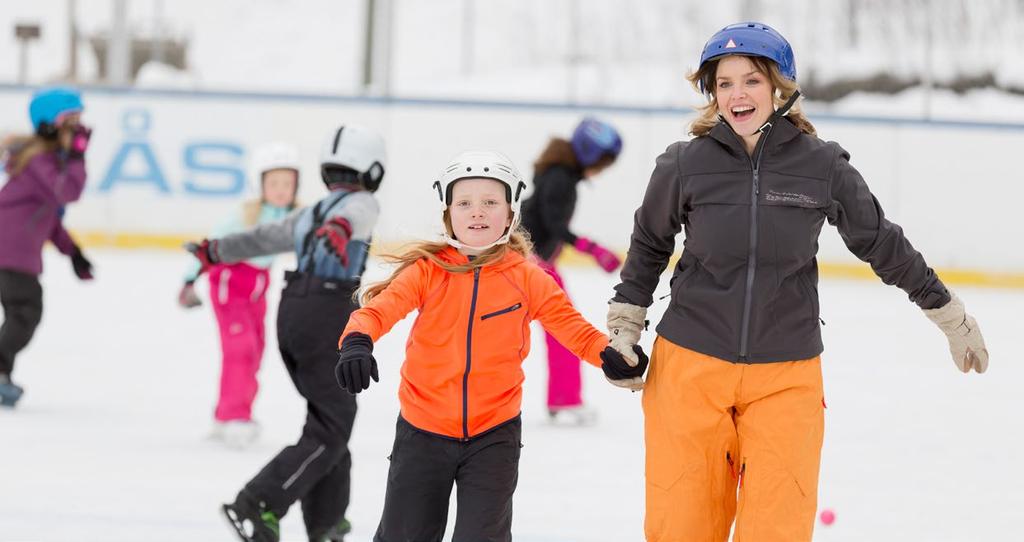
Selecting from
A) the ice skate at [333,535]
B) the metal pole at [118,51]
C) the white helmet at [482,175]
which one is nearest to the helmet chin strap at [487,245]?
the white helmet at [482,175]

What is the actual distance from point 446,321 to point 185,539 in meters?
1.59

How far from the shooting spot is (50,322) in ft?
33.0

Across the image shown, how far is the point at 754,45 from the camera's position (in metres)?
3.40

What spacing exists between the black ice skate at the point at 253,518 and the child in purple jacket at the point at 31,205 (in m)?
3.17

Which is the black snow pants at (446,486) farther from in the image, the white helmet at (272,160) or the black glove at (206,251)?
the white helmet at (272,160)

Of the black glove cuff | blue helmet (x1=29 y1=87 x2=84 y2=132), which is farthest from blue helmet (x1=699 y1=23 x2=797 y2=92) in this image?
blue helmet (x1=29 y1=87 x2=84 y2=132)

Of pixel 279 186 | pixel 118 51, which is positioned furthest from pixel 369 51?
pixel 279 186

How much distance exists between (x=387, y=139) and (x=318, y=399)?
10.3 metres

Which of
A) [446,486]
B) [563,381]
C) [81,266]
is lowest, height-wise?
[563,381]

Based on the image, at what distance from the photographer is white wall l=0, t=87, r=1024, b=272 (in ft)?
45.8

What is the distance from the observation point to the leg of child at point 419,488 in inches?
134

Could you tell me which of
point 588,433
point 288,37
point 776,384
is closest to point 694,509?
point 776,384

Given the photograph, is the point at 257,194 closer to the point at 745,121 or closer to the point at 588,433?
the point at 588,433

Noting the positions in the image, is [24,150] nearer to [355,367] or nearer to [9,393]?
[9,393]
